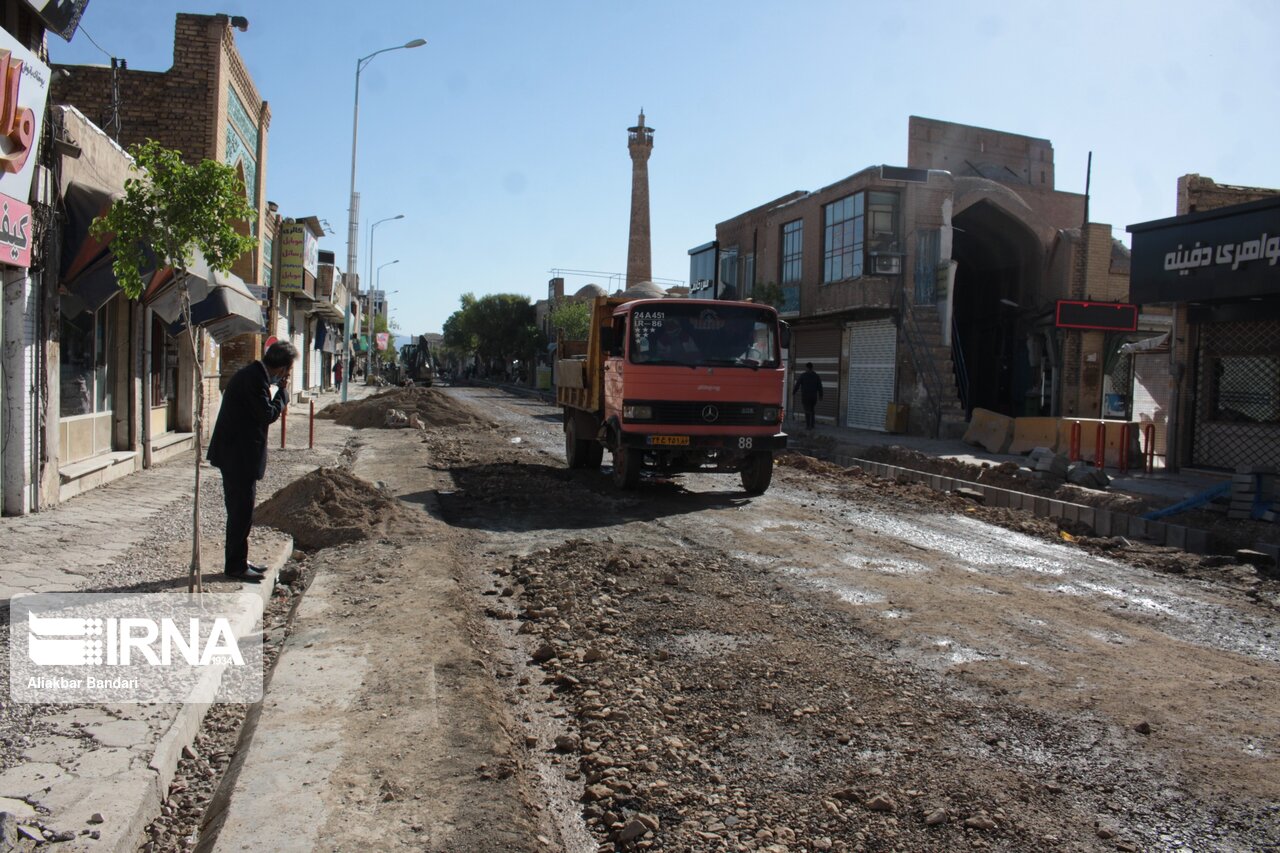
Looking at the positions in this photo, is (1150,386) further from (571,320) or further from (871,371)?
(571,320)

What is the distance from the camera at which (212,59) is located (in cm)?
1719

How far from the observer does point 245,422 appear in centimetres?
662

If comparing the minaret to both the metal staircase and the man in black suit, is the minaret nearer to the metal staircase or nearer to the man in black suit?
the metal staircase

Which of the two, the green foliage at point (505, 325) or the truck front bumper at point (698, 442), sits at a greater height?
the green foliage at point (505, 325)

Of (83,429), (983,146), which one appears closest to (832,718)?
(83,429)

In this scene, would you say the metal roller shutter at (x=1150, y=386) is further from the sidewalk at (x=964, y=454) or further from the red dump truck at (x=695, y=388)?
the red dump truck at (x=695, y=388)

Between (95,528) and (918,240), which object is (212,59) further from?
(918,240)

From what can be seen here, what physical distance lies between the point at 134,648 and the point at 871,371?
2431 cm

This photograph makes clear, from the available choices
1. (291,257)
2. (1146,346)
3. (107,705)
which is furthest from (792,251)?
(107,705)

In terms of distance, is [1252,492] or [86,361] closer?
[1252,492]

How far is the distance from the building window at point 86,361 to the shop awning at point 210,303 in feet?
2.18

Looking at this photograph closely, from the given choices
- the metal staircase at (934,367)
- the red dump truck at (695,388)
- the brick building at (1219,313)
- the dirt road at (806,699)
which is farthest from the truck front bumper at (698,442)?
the metal staircase at (934,367)

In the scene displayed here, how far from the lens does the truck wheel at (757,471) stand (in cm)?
1261

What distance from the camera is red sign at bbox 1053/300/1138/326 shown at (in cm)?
2447
